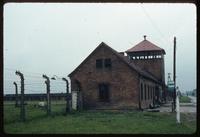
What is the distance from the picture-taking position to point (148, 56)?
4169 centimetres

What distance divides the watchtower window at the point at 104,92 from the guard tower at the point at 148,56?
14.1m

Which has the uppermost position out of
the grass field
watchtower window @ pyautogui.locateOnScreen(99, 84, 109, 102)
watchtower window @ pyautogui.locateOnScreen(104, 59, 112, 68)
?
watchtower window @ pyautogui.locateOnScreen(104, 59, 112, 68)

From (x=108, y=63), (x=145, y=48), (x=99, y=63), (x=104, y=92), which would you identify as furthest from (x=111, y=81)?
(x=145, y=48)

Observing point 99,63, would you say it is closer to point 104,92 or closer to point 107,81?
point 107,81

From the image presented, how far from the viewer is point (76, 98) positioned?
24.9 metres

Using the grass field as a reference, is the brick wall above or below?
above

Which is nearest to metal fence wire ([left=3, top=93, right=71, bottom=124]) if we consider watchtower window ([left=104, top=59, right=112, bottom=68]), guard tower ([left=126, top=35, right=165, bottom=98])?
watchtower window ([left=104, top=59, right=112, bottom=68])

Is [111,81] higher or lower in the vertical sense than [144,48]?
lower

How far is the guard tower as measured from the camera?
134ft

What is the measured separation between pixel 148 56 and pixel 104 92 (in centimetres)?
1601

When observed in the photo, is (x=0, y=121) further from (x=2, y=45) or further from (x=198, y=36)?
(x=198, y=36)

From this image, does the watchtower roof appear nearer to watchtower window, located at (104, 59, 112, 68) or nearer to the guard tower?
the guard tower

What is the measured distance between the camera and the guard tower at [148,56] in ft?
134

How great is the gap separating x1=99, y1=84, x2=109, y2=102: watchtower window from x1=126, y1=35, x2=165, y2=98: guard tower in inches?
555
